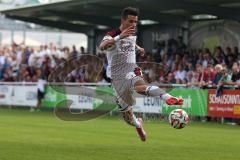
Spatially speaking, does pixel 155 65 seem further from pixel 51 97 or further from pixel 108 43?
pixel 51 97

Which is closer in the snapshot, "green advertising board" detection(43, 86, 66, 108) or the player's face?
the player's face

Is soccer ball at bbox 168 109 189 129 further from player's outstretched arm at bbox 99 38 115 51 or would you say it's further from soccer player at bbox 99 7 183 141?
player's outstretched arm at bbox 99 38 115 51

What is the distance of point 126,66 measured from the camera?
44.8 ft

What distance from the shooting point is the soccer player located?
13.0 metres

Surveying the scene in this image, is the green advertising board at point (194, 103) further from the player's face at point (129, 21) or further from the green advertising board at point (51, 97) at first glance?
the player's face at point (129, 21)

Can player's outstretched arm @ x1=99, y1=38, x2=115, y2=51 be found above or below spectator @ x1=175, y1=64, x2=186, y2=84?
above

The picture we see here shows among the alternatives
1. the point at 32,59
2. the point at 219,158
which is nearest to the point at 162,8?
the point at 32,59

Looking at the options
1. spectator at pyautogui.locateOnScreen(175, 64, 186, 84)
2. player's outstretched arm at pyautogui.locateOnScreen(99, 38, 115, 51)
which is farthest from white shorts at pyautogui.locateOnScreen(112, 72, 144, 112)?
spectator at pyautogui.locateOnScreen(175, 64, 186, 84)

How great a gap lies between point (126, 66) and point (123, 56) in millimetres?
221

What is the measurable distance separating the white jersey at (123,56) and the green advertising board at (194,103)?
449 inches

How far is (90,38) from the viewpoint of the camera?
→ 138 feet

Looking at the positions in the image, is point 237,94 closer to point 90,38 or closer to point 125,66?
point 125,66

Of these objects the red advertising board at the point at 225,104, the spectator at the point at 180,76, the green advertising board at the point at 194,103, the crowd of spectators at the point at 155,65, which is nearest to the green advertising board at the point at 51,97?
the crowd of spectators at the point at 155,65

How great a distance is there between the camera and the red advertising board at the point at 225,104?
2358cm
